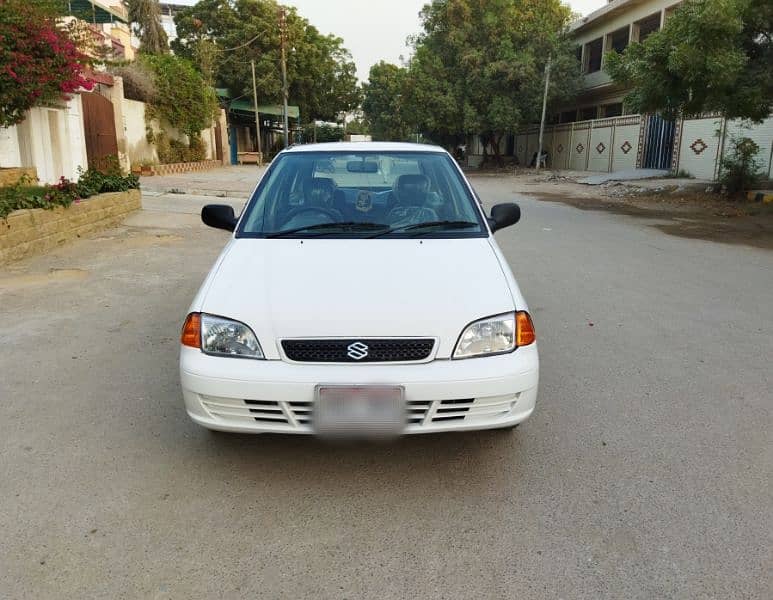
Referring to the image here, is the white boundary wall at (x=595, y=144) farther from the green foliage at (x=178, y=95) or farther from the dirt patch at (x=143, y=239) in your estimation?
the dirt patch at (x=143, y=239)

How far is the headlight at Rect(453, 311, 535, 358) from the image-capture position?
9.89 feet

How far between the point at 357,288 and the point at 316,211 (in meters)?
1.18

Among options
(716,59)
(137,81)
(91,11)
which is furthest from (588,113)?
(716,59)

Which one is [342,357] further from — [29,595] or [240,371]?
[29,595]

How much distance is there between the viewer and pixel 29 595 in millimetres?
2369

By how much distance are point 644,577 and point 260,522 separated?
5.16ft

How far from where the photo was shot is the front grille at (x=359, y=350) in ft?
9.58

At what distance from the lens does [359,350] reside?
2.92 meters

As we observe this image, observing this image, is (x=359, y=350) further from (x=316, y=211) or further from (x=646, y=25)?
(x=646, y=25)

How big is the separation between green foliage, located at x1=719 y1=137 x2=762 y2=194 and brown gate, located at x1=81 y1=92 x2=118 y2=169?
1423cm

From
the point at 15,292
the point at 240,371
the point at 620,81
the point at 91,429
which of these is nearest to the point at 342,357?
the point at 240,371

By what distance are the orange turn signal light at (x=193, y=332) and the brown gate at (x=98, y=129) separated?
11730 mm

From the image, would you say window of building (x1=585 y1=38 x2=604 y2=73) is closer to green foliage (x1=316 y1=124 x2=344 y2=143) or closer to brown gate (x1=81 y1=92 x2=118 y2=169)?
brown gate (x1=81 y1=92 x2=118 y2=169)

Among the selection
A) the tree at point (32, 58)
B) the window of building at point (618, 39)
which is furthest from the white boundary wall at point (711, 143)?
the tree at point (32, 58)
